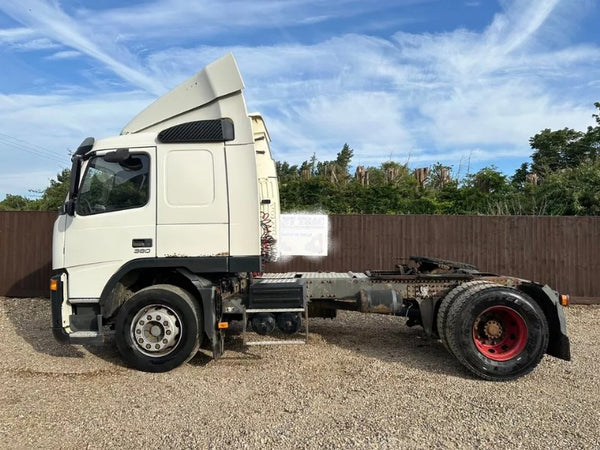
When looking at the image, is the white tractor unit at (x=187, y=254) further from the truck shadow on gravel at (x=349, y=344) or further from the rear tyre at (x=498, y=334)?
the truck shadow on gravel at (x=349, y=344)

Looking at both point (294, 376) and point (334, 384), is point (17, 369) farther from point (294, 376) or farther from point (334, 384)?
point (334, 384)

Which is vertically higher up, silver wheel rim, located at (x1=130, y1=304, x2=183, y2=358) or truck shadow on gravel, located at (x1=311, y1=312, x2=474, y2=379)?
silver wheel rim, located at (x1=130, y1=304, x2=183, y2=358)

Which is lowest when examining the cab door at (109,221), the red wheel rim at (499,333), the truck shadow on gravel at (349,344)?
the truck shadow on gravel at (349,344)

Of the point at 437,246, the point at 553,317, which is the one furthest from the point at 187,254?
the point at 437,246

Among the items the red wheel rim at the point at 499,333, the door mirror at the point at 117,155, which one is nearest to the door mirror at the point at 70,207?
the door mirror at the point at 117,155

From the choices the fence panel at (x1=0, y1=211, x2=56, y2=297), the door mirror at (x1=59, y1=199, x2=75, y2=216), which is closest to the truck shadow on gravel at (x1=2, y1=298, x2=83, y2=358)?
the fence panel at (x1=0, y1=211, x2=56, y2=297)

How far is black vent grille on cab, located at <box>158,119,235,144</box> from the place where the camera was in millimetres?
5562

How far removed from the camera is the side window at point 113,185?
18.4 ft

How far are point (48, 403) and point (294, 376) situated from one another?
2494 mm

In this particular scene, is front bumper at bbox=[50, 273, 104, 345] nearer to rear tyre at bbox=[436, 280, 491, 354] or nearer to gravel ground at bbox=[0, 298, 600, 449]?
gravel ground at bbox=[0, 298, 600, 449]

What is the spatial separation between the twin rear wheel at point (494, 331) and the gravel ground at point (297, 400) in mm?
217

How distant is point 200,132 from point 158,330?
7.78ft

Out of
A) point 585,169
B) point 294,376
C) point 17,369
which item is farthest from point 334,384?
point 585,169

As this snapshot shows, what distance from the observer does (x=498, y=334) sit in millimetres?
5473
